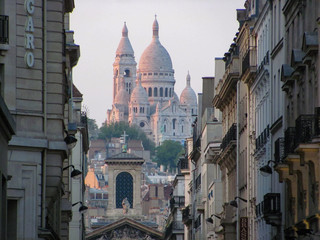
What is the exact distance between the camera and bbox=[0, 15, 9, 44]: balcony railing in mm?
32750

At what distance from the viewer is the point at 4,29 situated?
3338 centimetres

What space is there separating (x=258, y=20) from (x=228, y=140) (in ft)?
45.3

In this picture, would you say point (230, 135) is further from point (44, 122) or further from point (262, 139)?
point (44, 122)

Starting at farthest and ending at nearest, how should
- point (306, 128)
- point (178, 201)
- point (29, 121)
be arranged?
point (178, 201), point (29, 121), point (306, 128)

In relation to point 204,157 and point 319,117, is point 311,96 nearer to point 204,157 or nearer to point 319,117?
point 319,117

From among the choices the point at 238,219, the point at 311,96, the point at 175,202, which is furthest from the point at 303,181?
the point at 175,202

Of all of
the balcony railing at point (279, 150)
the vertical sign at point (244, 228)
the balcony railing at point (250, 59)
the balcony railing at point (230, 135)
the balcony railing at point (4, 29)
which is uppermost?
the balcony railing at point (250, 59)

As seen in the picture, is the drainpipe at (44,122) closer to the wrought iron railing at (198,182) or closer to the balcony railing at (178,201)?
the wrought iron railing at (198,182)

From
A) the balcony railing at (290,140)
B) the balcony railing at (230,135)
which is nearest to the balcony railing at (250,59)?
the balcony railing at (230,135)

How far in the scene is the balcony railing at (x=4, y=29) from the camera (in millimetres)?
32750

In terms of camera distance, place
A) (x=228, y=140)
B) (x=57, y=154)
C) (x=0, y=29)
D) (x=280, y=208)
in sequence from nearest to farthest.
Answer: (x=0, y=29)
(x=57, y=154)
(x=280, y=208)
(x=228, y=140)

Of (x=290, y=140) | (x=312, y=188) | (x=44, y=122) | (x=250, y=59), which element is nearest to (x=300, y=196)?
(x=290, y=140)

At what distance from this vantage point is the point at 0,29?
3341 centimetres

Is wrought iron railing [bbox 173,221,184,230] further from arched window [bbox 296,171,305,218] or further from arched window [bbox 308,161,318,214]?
arched window [bbox 308,161,318,214]
